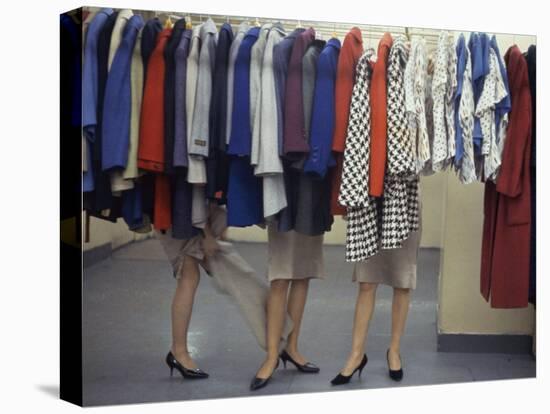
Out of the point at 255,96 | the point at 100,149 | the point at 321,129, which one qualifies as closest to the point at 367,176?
the point at 321,129

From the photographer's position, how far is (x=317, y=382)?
15.4 ft

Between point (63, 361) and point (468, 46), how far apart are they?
7.92 feet

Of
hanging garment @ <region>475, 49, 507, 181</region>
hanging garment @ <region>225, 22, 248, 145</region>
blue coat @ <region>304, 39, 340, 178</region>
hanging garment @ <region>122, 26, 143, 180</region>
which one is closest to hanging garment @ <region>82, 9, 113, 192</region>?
hanging garment @ <region>122, 26, 143, 180</region>

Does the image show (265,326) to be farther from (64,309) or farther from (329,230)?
(64,309)

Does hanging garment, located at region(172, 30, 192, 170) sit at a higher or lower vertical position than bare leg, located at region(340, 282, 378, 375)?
higher

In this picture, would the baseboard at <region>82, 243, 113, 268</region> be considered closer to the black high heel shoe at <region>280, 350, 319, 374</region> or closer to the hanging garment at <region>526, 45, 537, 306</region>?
the black high heel shoe at <region>280, 350, 319, 374</region>

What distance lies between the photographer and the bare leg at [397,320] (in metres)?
4.81

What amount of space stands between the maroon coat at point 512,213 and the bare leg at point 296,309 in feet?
3.15

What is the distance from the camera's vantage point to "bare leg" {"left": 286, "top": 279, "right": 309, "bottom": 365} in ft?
15.3

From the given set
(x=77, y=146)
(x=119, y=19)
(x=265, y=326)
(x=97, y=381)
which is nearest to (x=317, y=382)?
(x=265, y=326)

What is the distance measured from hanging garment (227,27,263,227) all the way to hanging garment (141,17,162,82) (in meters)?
0.38

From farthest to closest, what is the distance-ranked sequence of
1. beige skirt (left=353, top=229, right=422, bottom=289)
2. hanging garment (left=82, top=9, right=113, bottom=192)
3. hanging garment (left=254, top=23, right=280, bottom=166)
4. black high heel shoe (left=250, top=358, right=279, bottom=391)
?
beige skirt (left=353, top=229, right=422, bottom=289) → black high heel shoe (left=250, top=358, right=279, bottom=391) → hanging garment (left=254, top=23, right=280, bottom=166) → hanging garment (left=82, top=9, right=113, bottom=192)

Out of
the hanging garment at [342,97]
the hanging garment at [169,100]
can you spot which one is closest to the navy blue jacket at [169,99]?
the hanging garment at [169,100]

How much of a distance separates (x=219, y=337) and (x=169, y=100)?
1.13 meters
